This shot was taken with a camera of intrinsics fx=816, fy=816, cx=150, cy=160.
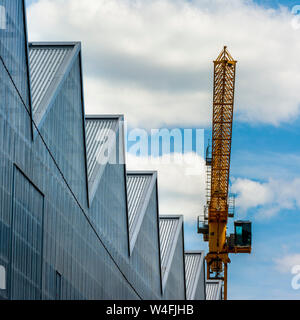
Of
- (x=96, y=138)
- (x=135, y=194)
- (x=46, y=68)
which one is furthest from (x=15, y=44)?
(x=135, y=194)

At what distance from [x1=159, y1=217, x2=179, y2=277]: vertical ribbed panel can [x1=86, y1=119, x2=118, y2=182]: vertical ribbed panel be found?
31.2m

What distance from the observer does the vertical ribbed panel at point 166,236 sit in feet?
326

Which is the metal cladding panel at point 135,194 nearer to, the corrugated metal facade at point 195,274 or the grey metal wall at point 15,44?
the corrugated metal facade at point 195,274

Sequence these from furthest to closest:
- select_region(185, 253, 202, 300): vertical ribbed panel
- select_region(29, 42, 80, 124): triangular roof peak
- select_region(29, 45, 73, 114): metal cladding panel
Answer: select_region(185, 253, 202, 300): vertical ribbed panel, select_region(29, 45, 73, 114): metal cladding panel, select_region(29, 42, 80, 124): triangular roof peak

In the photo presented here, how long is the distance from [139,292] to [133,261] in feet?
15.4

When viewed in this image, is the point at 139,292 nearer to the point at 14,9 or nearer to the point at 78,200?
the point at 78,200

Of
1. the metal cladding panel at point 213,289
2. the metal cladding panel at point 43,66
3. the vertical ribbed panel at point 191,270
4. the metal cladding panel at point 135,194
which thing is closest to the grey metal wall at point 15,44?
the metal cladding panel at point 43,66

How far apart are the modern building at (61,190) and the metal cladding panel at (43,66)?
0.07 m

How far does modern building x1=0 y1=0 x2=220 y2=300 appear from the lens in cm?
4162

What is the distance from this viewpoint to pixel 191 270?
4737 inches

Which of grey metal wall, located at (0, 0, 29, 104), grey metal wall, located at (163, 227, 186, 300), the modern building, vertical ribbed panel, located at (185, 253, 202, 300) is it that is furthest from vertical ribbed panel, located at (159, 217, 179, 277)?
grey metal wall, located at (0, 0, 29, 104)

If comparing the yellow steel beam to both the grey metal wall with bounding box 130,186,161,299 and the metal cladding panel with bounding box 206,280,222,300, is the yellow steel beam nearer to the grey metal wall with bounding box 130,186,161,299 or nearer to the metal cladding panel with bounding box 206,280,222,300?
the metal cladding panel with bounding box 206,280,222,300

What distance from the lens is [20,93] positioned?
44.1 meters
